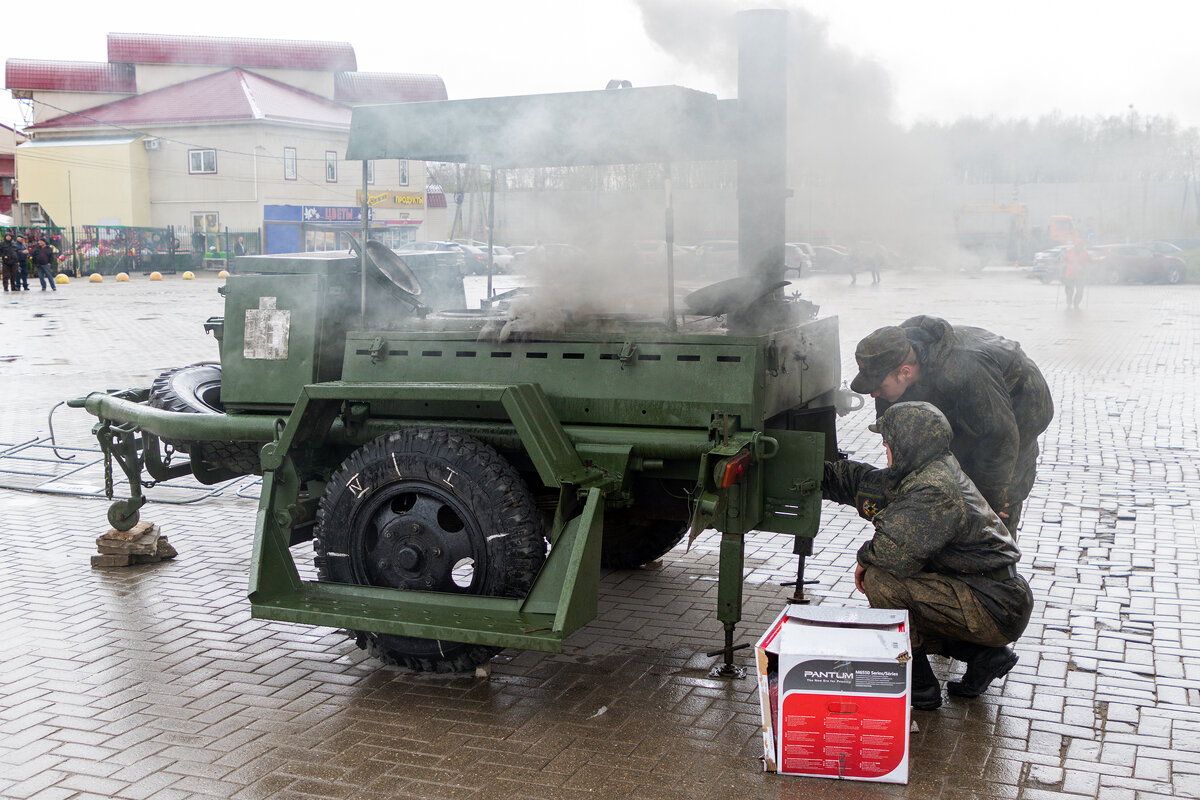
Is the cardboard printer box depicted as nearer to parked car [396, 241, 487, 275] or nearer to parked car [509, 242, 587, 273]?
parked car [509, 242, 587, 273]

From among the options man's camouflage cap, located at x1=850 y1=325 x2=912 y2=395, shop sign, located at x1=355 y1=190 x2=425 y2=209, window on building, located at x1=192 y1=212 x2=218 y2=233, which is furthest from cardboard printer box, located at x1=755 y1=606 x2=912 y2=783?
window on building, located at x1=192 y1=212 x2=218 y2=233

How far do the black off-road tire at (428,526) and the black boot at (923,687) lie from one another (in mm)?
1516

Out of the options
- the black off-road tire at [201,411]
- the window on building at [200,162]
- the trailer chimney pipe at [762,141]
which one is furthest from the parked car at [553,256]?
the window on building at [200,162]

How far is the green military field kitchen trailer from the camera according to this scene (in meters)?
4.41

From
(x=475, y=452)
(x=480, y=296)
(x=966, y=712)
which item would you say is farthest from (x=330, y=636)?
(x=966, y=712)

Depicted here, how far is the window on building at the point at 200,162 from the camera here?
37.9m

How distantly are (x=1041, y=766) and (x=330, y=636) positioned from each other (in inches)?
124

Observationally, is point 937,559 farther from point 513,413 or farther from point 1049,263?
point 1049,263

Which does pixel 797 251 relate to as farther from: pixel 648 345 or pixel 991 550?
pixel 991 550

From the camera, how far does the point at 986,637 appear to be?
14.0 ft

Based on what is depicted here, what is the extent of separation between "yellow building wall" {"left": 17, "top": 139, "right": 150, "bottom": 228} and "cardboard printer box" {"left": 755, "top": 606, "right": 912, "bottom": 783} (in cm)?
4217

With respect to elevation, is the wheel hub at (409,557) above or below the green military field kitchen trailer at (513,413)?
below

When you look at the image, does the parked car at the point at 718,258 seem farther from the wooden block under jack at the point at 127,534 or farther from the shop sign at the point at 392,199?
the wooden block under jack at the point at 127,534

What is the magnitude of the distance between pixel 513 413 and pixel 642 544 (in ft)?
6.83
